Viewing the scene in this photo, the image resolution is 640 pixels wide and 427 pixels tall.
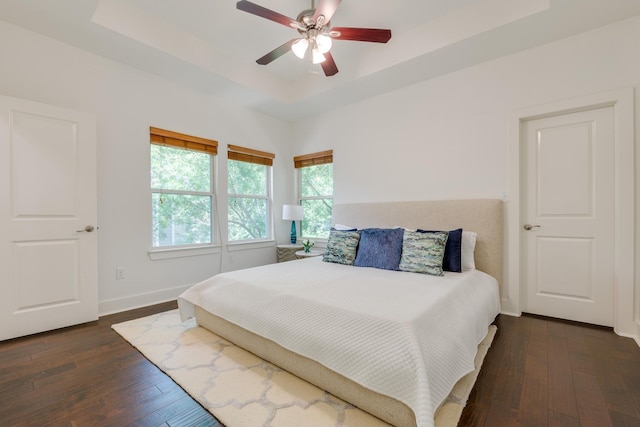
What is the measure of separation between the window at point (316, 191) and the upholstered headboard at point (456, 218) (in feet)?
2.87

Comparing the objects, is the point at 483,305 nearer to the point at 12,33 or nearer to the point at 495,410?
the point at 495,410

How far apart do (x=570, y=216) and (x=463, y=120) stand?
1388 mm

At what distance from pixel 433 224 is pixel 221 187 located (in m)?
2.78

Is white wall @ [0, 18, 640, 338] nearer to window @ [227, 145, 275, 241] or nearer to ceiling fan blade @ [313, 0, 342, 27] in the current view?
window @ [227, 145, 275, 241]

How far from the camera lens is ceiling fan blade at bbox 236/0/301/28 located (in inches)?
74.3

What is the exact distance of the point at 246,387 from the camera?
65.5 inches

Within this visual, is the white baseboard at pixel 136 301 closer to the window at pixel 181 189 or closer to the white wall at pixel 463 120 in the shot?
the window at pixel 181 189

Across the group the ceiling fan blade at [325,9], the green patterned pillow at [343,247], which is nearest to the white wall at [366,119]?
the green patterned pillow at [343,247]

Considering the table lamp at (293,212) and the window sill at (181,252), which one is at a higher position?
the table lamp at (293,212)

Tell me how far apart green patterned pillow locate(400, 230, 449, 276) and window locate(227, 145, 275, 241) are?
8.14 ft

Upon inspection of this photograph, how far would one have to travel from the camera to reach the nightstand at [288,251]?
430 centimetres

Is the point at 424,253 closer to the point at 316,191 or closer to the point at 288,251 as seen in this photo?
the point at 288,251

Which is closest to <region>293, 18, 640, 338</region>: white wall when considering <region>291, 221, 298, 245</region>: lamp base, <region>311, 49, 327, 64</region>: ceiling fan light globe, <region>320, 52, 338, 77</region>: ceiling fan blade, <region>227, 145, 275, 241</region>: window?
<region>291, 221, 298, 245</region>: lamp base

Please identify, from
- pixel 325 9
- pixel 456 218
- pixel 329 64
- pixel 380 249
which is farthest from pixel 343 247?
pixel 325 9
